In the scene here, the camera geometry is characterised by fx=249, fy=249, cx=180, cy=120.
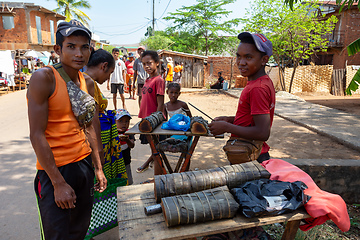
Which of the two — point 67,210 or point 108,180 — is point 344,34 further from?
point 67,210

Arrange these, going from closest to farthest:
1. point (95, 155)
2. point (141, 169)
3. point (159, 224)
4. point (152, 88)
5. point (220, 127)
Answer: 1. point (159, 224)
2. point (95, 155)
3. point (220, 127)
4. point (152, 88)
5. point (141, 169)

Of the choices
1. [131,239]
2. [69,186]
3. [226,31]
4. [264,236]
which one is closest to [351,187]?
[264,236]

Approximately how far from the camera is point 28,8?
24.6m

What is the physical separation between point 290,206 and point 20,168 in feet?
14.4

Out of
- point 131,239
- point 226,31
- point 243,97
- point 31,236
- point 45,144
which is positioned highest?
point 226,31

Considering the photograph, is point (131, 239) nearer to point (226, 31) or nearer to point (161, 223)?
point (161, 223)

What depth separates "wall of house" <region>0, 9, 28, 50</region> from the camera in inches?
955

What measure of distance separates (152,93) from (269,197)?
8.94 feet

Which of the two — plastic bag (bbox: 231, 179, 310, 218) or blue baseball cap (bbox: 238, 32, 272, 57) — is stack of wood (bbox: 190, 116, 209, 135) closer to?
blue baseball cap (bbox: 238, 32, 272, 57)

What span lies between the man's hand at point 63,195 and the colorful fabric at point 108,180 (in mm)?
877

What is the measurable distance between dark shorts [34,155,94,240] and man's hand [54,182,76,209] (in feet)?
0.18

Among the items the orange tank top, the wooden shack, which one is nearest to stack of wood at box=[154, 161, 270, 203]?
the orange tank top

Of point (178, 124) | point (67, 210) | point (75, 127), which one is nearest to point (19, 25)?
point (178, 124)

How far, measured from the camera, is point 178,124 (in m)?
3.38
